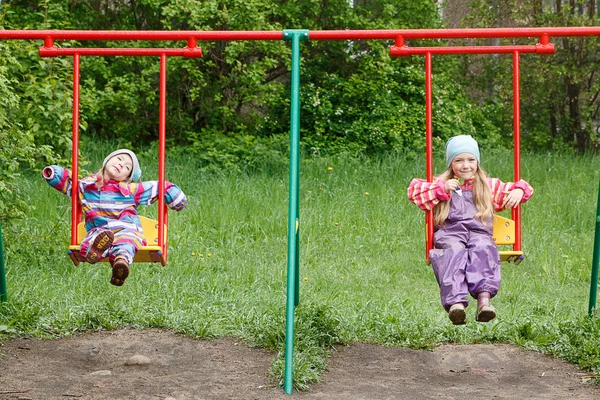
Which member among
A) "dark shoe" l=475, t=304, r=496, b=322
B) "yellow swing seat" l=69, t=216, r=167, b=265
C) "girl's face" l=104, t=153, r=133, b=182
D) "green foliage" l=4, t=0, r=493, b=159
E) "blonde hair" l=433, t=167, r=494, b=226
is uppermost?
"green foliage" l=4, t=0, r=493, b=159

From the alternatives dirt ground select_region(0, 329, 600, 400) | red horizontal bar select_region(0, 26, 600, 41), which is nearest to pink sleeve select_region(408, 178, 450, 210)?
red horizontal bar select_region(0, 26, 600, 41)

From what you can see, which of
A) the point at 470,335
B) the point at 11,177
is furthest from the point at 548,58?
the point at 11,177

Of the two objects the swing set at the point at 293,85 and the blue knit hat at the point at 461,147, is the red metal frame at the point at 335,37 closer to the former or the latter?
the swing set at the point at 293,85

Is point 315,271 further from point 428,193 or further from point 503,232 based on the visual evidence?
point 428,193

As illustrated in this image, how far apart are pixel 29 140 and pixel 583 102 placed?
8270 mm

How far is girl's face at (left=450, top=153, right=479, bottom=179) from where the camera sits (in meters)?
5.17

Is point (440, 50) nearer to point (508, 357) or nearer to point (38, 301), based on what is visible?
point (508, 357)

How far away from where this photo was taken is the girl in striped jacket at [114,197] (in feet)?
16.8

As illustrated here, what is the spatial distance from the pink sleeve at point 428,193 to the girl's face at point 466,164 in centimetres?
24

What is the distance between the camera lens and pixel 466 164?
516 centimetres

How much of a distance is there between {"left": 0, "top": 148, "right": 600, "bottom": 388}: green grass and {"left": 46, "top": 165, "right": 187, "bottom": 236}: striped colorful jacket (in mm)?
1075

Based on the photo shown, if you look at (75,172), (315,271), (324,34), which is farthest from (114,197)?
(315,271)

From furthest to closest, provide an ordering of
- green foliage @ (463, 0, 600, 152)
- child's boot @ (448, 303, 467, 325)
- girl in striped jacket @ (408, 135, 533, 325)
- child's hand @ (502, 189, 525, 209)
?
green foliage @ (463, 0, 600, 152) < child's hand @ (502, 189, 525, 209) < girl in striped jacket @ (408, 135, 533, 325) < child's boot @ (448, 303, 467, 325)

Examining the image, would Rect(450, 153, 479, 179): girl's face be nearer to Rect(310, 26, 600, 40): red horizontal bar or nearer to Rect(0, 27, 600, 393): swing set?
Rect(0, 27, 600, 393): swing set
